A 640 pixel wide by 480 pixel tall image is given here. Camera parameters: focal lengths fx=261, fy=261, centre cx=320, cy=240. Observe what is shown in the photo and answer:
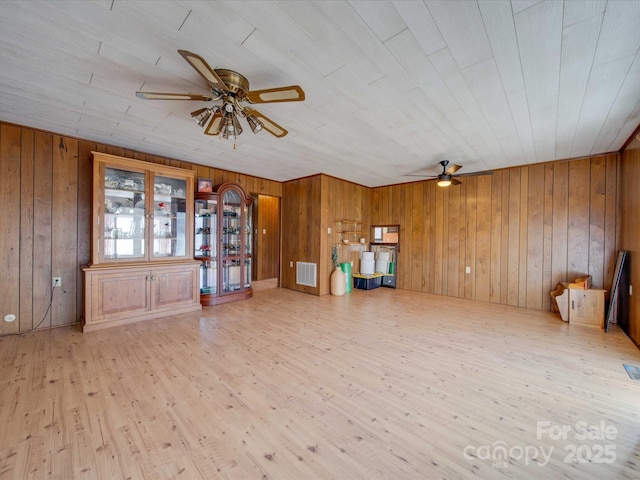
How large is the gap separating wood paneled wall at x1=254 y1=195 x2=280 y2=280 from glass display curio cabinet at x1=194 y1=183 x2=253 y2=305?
1770 mm

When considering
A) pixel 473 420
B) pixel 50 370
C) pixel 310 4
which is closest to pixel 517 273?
pixel 473 420

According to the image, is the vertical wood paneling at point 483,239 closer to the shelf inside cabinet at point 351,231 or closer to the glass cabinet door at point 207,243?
the shelf inside cabinet at point 351,231

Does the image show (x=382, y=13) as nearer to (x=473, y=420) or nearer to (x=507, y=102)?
(x=507, y=102)

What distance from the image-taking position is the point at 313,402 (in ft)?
6.64

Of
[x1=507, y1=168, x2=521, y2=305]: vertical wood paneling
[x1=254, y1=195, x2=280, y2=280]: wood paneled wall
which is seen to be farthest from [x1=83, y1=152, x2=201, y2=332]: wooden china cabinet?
[x1=507, y1=168, x2=521, y2=305]: vertical wood paneling

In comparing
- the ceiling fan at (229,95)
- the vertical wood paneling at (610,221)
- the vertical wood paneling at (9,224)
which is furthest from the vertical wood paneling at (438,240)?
the vertical wood paneling at (9,224)

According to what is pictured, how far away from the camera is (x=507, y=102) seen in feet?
8.53

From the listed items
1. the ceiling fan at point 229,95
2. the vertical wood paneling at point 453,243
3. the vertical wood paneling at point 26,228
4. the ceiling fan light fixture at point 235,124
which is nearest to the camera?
the ceiling fan at point 229,95

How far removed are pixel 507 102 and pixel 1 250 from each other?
6.06 metres

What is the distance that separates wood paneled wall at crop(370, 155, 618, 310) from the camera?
4.21 meters

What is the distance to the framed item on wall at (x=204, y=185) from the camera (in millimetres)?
4824

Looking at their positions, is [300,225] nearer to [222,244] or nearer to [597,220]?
[222,244]

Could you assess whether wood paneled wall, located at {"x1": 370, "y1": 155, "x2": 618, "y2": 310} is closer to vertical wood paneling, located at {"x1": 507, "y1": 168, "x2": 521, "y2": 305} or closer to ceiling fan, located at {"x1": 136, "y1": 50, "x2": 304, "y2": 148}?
vertical wood paneling, located at {"x1": 507, "y1": 168, "x2": 521, "y2": 305}

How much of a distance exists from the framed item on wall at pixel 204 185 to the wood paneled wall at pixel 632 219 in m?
6.20
